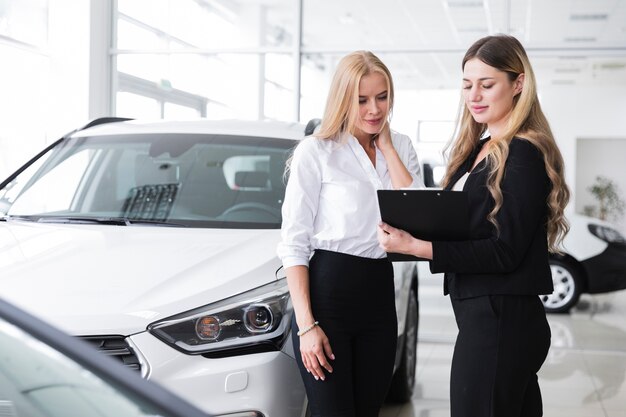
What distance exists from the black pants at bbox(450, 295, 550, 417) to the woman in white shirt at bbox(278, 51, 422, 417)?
15.0 inches

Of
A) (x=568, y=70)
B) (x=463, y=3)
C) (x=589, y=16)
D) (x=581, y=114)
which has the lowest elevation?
(x=581, y=114)

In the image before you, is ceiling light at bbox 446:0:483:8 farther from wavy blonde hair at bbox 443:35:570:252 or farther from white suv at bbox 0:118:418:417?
wavy blonde hair at bbox 443:35:570:252

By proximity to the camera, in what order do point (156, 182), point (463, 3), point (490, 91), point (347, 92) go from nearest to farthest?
point (490, 91)
point (347, 92)
point (156, 182)
point (463, 3)

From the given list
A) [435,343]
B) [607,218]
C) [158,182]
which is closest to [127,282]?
[158,182]

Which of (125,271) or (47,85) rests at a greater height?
(47,85)

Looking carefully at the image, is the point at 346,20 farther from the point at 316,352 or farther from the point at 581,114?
the point at 316,352

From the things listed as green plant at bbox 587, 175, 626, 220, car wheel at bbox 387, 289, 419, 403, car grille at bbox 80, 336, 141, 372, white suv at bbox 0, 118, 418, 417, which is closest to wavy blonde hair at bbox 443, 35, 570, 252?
white suv at bbox 0, 118, 418, 417

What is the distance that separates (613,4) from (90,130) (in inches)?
206

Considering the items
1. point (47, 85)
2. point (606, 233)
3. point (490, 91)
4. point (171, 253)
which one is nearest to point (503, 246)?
point (490, 91)

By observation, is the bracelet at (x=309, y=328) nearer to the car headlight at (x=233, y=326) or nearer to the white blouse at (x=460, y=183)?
Answer: the car headlight at (x=233, y=326)

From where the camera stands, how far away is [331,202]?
101 inches

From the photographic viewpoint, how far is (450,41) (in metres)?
8.15

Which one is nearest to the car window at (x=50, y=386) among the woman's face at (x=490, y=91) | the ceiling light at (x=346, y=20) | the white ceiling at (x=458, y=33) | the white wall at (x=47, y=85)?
the woman's face at (x=490, y=91)

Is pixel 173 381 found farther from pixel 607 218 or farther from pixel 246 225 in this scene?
pixel 607 218
